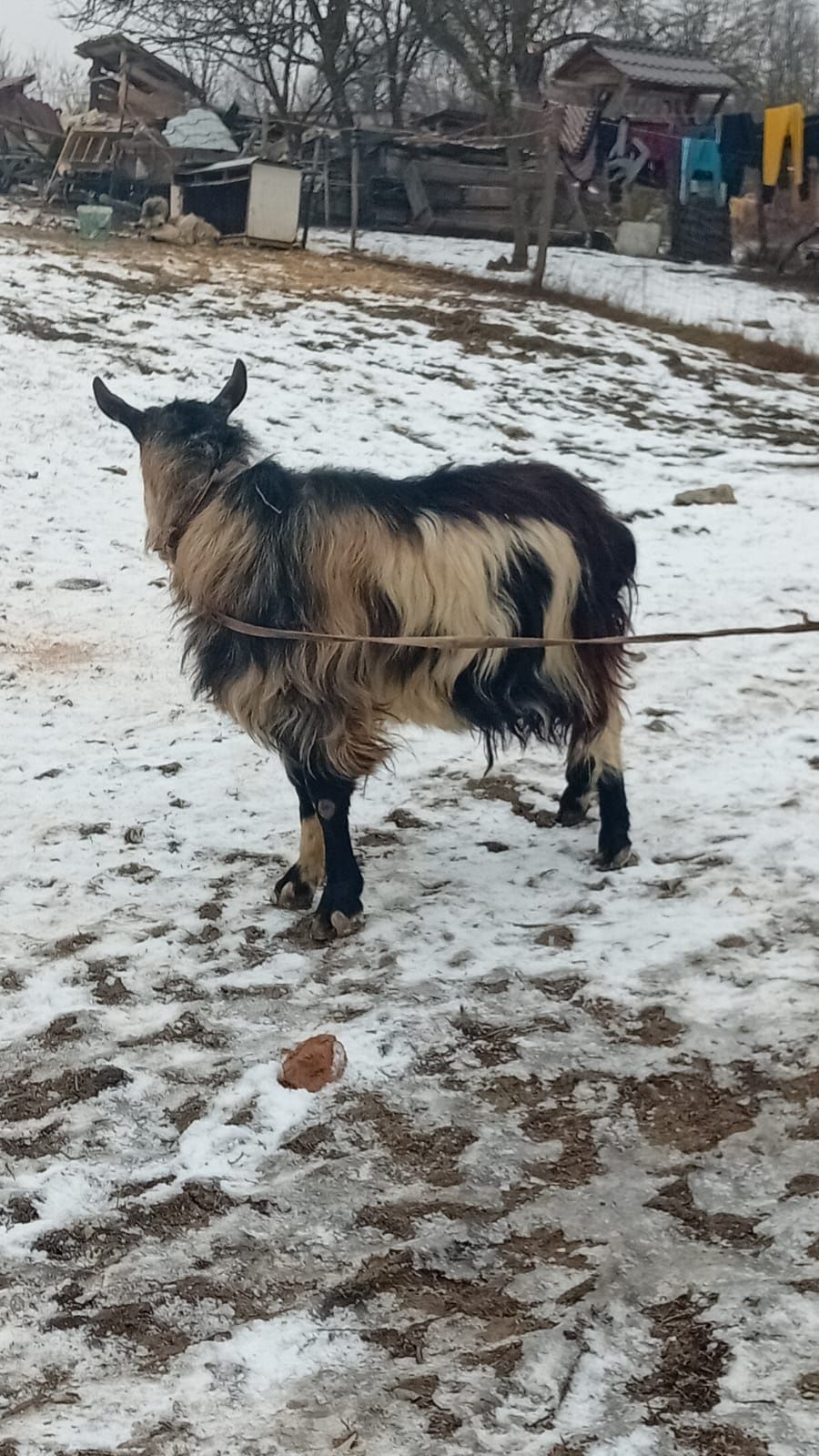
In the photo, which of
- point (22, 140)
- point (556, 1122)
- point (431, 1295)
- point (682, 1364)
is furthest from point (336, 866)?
point (22, 140)

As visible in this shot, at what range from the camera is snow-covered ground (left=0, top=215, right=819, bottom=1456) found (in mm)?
2055

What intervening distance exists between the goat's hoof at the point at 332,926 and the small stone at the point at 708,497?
512cm

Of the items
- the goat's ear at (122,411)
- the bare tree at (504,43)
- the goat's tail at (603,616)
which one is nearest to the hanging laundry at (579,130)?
the bare tree at (504,43)

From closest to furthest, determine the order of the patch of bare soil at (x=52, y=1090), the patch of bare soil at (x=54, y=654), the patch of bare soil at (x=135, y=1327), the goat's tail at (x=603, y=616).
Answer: the patch of bare soil at (x=135, y=1327), the patch of bare soil at (x=52, y=1090), the goat's tail at (x=603, y=616), the patch of bare soil at (x=54, y=654)

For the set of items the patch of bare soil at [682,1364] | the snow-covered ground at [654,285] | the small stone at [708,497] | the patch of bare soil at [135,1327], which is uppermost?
the snow-covered ground at [654,285]

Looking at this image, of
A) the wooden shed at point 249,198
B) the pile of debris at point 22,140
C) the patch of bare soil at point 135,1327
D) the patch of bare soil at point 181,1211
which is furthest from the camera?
the pile of debris at point 22,140

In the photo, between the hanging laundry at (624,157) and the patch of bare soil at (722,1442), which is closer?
the patch of bare soil at (722,1442)

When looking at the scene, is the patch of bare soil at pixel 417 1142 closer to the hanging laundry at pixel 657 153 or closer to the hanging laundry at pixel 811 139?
the hanging laundry at pixel 811 139

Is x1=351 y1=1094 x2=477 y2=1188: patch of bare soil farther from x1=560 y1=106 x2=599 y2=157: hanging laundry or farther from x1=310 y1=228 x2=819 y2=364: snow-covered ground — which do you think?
x1=560 y1=106 x2=599 y2=157: hanging laundry

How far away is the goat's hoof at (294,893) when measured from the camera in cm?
382

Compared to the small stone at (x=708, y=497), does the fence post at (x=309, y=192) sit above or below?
above

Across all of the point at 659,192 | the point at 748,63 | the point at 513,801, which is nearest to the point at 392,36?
the point at 659,192

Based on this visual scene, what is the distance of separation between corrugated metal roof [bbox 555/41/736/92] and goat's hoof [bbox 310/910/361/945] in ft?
67.2

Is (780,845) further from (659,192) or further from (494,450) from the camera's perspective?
(659,192)
